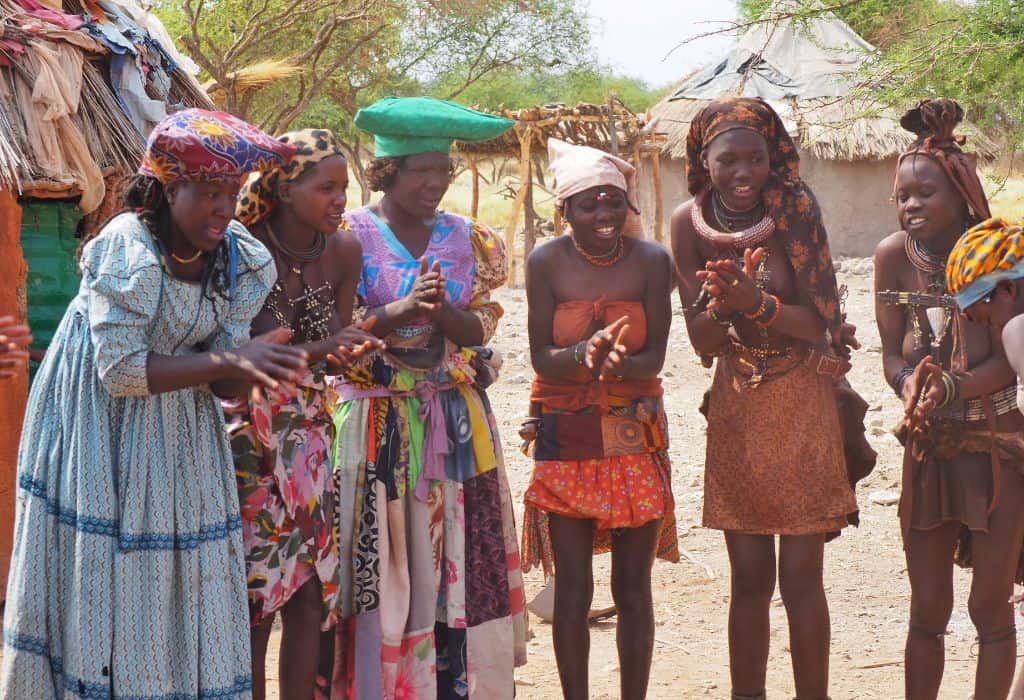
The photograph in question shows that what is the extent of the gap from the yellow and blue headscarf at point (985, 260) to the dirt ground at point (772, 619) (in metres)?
1.91

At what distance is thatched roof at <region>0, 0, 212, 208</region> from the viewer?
18.9 ft

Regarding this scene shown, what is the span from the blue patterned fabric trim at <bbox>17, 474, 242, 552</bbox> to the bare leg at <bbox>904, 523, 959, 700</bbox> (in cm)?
225

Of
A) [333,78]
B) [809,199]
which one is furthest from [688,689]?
[333,78]

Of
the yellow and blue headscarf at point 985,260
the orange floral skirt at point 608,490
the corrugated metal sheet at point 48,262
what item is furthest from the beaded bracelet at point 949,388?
the corrugated metal sheet at point 48,262

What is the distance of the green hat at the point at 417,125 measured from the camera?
4059 mm

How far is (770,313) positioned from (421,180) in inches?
47.1

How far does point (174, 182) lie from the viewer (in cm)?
326

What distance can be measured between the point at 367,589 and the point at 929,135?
2.35 metres

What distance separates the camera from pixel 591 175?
4.18m

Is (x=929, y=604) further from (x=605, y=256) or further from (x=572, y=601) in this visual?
(x=605, y=256)

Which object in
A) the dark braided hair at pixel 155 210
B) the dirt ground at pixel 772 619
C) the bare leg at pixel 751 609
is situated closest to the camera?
the dark braided hair at pixel 155 210

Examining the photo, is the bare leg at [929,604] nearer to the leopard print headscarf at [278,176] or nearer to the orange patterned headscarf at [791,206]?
the orange patterned headscarf at [791,206]

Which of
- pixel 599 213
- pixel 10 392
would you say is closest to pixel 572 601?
pixel 599 213

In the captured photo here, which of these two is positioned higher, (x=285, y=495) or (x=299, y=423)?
(x=299, y=423)
